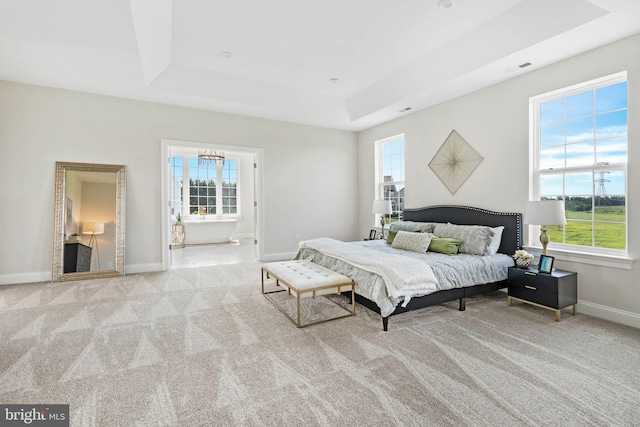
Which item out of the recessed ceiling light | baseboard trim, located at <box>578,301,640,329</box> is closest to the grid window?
the recessed ceiling light

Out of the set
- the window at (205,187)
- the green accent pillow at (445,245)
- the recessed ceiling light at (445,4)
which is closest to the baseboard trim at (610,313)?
the green accent pillow at (445,245)

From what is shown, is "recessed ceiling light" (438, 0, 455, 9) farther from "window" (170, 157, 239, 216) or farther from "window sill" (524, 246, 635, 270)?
"window" (170, 157, 239, 216)

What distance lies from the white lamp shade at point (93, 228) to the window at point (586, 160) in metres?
6.11

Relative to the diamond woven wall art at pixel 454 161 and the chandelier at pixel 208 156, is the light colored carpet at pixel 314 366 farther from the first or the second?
the chandelier at pixel 208 156

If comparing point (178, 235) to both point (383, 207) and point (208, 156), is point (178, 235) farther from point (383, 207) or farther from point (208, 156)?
point (383, 207)

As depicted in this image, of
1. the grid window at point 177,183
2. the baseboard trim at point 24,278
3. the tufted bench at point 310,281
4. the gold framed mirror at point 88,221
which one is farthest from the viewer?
the grid window at point 177,183

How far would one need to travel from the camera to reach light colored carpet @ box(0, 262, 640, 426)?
68.4 inches

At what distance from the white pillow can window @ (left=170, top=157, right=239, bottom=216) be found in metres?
7.30

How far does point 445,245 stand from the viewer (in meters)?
3.89

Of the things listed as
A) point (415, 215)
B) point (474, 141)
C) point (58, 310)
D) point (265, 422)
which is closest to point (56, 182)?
point (58, 310)

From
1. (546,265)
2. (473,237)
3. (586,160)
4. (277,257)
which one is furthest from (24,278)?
(586,160)

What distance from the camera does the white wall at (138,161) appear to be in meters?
4.32

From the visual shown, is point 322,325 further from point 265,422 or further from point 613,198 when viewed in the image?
point 613,198

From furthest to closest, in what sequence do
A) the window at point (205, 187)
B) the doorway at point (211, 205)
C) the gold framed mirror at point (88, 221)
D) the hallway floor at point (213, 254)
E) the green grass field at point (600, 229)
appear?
the window at point (205, 187)
the doorway at point (211, 205)
the hallway floor at point (213, 254)
the gold framed mirror at point (88, 221)
the green grass field at point (600, 229)
